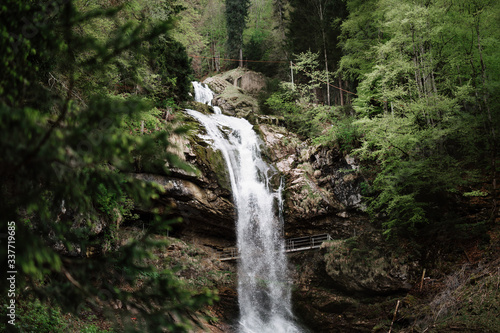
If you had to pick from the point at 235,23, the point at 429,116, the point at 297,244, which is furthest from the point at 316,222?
the point at 235,23

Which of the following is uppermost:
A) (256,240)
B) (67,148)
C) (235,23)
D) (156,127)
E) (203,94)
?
(235,23)

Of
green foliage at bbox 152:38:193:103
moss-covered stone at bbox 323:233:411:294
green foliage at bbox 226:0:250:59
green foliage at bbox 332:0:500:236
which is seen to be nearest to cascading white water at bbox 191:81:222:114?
green foliage at bbox 152:38:193:103

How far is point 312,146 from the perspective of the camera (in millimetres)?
16406

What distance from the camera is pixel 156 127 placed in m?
12.1

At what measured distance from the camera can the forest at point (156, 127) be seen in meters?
2.29

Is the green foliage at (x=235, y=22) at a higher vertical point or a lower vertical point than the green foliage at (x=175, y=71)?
higher

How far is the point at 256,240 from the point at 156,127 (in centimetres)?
730

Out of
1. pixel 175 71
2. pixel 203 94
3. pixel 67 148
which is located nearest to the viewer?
pixel 67 148

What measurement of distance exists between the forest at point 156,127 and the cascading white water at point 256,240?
11.6 feet

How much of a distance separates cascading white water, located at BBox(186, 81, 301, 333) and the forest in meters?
3.53

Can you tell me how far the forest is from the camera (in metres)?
2.29

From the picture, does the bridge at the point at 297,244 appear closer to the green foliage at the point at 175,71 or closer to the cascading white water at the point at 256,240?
the cascading white water at the point at 256,240

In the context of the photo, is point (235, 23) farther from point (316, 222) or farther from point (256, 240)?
point (256, 240)

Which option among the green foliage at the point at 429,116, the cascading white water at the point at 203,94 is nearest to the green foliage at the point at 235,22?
the cascading white water at the point at 203,94
